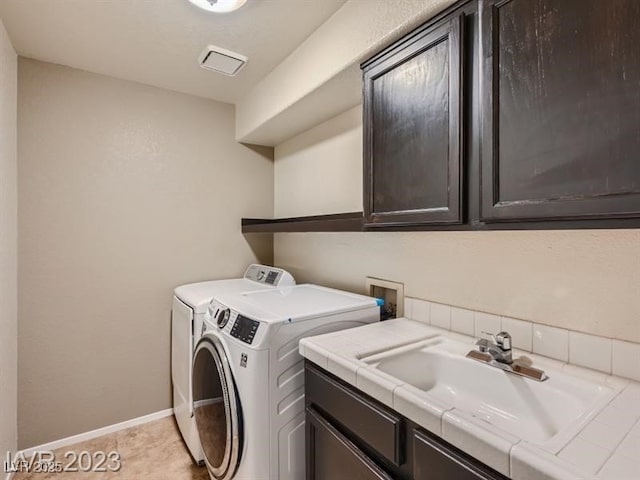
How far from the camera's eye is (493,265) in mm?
1331

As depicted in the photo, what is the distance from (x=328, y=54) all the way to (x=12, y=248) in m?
2.01

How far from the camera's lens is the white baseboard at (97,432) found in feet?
6.64

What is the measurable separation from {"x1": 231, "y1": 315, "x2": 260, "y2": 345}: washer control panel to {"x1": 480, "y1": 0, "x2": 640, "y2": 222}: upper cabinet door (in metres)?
0.95

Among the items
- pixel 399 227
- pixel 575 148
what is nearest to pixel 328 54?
pixel 399 227

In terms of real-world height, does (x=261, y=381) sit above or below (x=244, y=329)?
below

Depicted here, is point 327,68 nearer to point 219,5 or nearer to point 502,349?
point 219,5

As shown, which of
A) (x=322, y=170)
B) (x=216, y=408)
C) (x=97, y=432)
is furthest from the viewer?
(x=322, y=170)

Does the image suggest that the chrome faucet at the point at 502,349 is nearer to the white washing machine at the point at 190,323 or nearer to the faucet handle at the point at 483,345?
the faucet handle at the point at 483,345

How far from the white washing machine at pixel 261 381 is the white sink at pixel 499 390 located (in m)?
0.35

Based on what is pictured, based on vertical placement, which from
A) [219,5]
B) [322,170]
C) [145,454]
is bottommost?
[145,454]

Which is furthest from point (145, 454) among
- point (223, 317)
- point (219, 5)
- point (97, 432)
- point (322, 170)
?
point (219, 5)

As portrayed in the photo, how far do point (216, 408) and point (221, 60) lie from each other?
1876 mm

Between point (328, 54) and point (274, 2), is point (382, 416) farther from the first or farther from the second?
point (274, 2)

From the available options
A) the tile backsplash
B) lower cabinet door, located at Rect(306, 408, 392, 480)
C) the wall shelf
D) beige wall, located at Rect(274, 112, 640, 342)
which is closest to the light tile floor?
lower cabinet door, located at Rect(306, 408, 392, 480)
